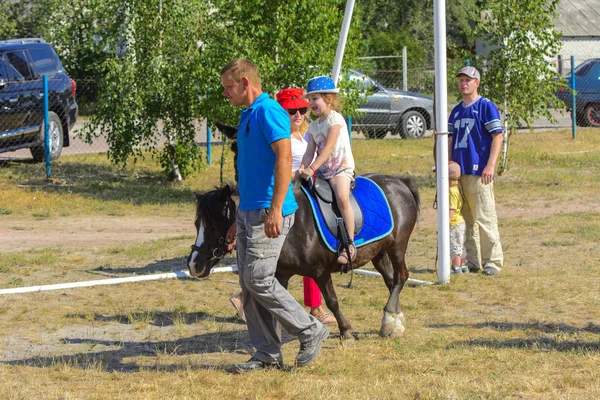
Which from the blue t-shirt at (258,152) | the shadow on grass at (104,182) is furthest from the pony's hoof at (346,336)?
the shadow on grass at (104,182)

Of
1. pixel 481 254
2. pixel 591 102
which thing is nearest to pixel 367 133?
pixel 591 102

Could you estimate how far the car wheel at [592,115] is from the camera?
80.9ft

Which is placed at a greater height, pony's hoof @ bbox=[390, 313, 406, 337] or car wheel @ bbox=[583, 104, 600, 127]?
car wheel @ bbox=[583, 104, 600, 127]

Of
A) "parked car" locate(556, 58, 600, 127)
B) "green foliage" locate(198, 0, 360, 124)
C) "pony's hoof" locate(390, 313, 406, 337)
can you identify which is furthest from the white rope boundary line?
"parked car" locate(556, 58, 600, 127)

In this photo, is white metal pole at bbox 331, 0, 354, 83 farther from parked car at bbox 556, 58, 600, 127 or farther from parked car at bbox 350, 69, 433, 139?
parked car at bbox 556, 58, 600, 127

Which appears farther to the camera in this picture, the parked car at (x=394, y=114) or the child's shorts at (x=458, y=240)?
the parked car at (x=394, y=114)

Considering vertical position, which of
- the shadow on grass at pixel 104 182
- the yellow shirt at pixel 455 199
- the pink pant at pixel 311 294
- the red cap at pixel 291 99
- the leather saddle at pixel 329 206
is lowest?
the pink pant at pixel 311 294

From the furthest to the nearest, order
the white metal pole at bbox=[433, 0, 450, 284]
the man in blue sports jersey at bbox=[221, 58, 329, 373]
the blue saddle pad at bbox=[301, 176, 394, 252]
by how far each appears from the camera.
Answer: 1. the white metal pole at bbox=[433, 0, 450, 284]
2. the blue saddle pad at bbox=[301, 176, 394, 252]
3. the man in blue sports jersey at bbox=[221, 58, 329, 373]

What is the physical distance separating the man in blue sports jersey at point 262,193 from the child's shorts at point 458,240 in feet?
13.2

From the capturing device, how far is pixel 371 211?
7074mm

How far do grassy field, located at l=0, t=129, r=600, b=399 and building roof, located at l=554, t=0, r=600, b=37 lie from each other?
30.3m

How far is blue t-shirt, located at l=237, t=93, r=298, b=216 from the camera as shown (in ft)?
18.7

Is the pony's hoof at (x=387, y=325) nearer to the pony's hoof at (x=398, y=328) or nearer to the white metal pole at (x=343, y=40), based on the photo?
the pony's hoof at (x=398, y=328)

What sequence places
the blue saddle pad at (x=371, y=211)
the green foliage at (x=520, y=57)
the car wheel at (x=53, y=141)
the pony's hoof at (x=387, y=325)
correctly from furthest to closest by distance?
the car wheel at (x=53, y=141), the green foliage at (x=520, y=57), the pony's hoof at (x=387, y=325), the blue saddle pad at (x=371, y=211)
